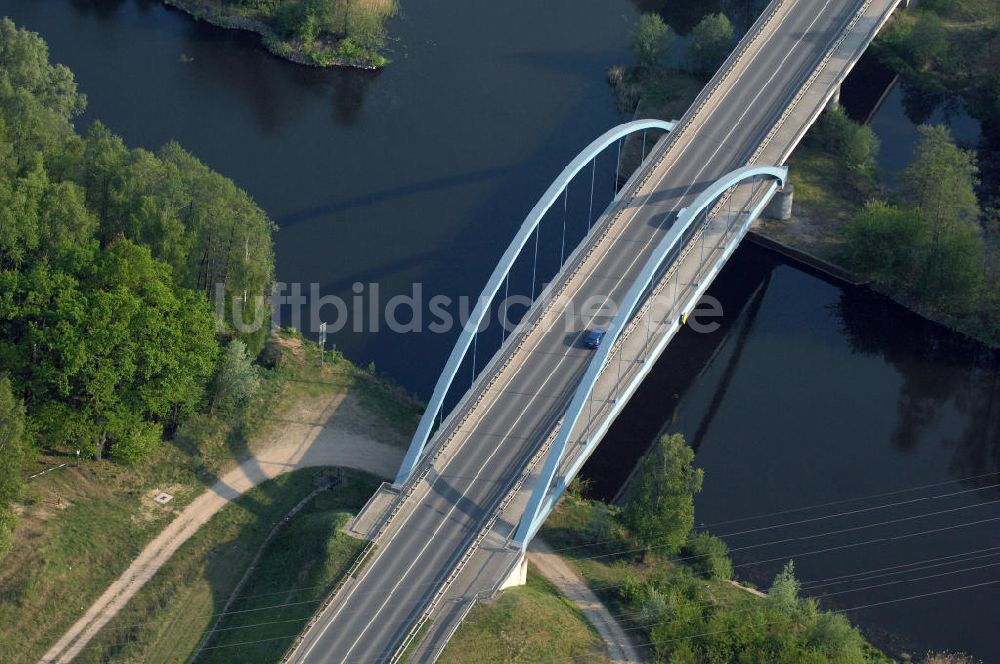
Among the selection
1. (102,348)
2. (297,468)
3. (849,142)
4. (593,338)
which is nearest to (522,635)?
(297,468)

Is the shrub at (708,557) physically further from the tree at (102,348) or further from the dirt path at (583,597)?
the tree at (102,348)

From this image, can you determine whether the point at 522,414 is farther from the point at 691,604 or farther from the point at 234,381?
the point at 234,381

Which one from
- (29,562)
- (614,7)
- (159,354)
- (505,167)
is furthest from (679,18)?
(29,562)

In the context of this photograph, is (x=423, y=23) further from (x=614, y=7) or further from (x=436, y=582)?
(x=436, y=582)

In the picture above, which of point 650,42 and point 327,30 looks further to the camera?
point 327,30

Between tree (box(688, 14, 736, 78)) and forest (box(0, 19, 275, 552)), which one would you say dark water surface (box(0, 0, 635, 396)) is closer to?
tree (box(688, 14, 736, 78))

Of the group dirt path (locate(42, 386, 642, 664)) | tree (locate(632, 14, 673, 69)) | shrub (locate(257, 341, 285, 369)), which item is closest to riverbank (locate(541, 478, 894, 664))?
Result: dirt path (locate(42, 386, 642, 664))
